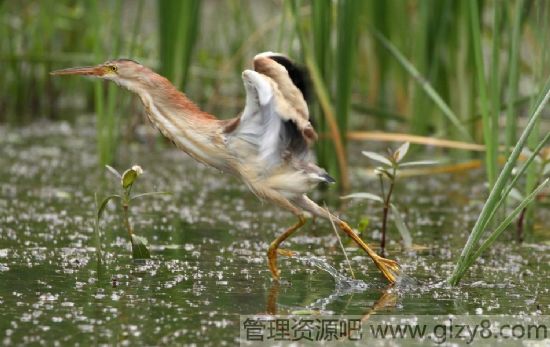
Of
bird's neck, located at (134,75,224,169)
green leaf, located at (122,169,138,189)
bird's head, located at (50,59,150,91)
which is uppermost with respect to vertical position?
bird's head, located at (50,59,150,91)

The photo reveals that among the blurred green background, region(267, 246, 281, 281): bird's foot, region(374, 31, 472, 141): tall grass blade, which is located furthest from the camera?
region(374, 31, 472, 141): tall grass blade

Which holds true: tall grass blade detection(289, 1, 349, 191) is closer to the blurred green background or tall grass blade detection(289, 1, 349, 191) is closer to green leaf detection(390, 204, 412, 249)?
the blurred green background

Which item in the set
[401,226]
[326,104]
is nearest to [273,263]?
[401,226]

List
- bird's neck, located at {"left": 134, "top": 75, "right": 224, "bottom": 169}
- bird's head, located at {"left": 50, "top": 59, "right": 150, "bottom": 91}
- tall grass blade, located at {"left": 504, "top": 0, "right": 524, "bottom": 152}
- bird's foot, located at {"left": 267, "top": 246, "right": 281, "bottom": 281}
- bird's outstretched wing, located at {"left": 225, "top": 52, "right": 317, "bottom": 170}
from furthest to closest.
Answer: tall grass blade, located at {"left": 504, "top": 0, "right": 524, "bottom": 152} < bird's head, located at {"left": 50, "top": 59, "right": 150, "bottom": 91} < bird's neck, located at {"left": 134, "top": 75, "right": 224, "bottom": 169} < bird's foot, located at {"left": 267, "top": 246, "right": 281, "bottom": 281} < bird's outstretched wing, located at {"left": 225, "top": 52, "right": 317, "bottom": 170}

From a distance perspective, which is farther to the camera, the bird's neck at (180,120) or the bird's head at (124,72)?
the bird's head at (124,72)

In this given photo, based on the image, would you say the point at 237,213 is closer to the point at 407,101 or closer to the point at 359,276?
the point at 359,276

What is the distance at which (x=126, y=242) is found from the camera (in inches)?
193

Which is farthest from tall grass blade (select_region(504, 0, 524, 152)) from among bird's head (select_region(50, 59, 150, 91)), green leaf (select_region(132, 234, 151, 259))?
green leaf (select_region(132, 234, 151, 259))

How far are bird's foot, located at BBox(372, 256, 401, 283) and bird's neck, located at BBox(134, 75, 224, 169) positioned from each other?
694 millimetres

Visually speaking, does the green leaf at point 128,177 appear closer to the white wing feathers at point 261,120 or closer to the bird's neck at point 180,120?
the bird's neck at point 180,120

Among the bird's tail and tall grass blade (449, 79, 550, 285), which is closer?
tall grass blade (449, 79, 550, 285)

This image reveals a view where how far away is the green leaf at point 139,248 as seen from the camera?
4363 millimetres

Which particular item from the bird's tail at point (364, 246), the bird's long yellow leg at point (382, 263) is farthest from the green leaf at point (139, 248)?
the bird's long yellow leg at point (382, 263)

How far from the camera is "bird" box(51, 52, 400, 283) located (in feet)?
13.4
